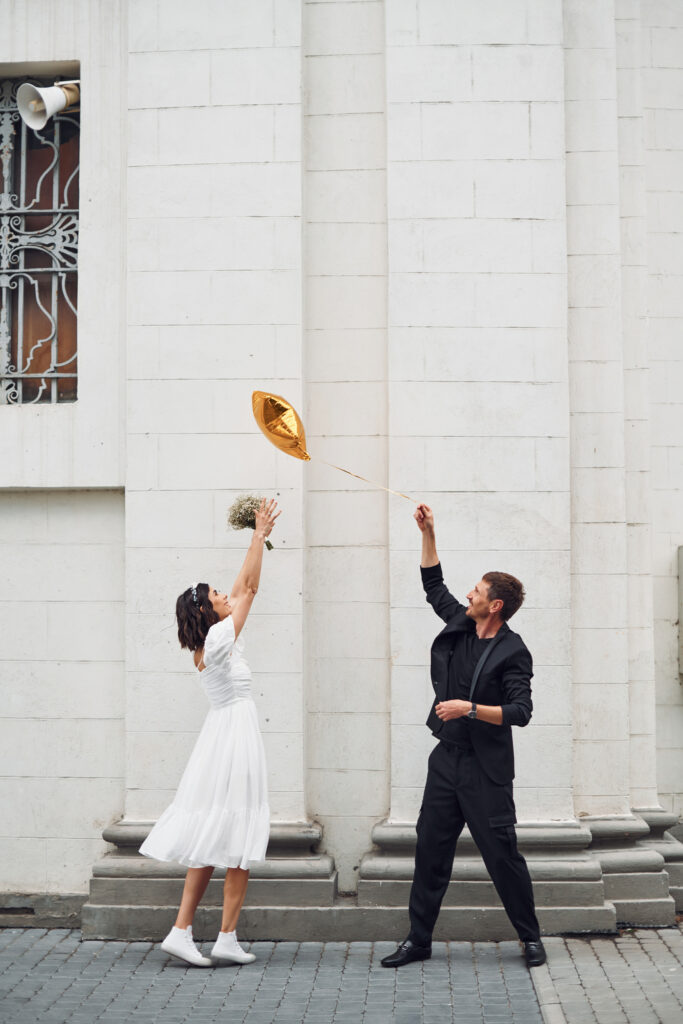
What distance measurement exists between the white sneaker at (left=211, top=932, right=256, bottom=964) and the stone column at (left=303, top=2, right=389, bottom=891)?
96cm

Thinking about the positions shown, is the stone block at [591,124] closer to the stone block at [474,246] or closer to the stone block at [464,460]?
the stone block at [474,246]

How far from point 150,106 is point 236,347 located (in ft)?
5.25

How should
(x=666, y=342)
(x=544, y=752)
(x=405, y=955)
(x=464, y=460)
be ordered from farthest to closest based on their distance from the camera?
1. (x=666, y=342)
2. (x=464, y=460)
3. (x=544, y=752)
4. (x=405, y=955)

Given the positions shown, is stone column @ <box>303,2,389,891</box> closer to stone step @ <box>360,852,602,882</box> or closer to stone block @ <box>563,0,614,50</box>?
stone step @ <box>360,852,602,882</box>

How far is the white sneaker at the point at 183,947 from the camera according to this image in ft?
19.6

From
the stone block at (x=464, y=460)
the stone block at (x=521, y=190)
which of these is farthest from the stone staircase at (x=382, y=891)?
the stone block at (x=521, y=190)

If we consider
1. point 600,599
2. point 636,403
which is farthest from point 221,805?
point 636,403

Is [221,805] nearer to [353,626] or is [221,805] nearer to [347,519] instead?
[353,626]

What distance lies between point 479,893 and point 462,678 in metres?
1.41

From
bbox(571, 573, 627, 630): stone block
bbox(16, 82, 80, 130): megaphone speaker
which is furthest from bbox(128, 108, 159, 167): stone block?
bbox(571, 573, 627, 630): stone block

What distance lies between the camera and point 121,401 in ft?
23.4

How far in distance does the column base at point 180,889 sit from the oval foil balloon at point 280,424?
2220mm

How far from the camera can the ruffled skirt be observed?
19.5ft

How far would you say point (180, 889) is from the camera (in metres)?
6.66
